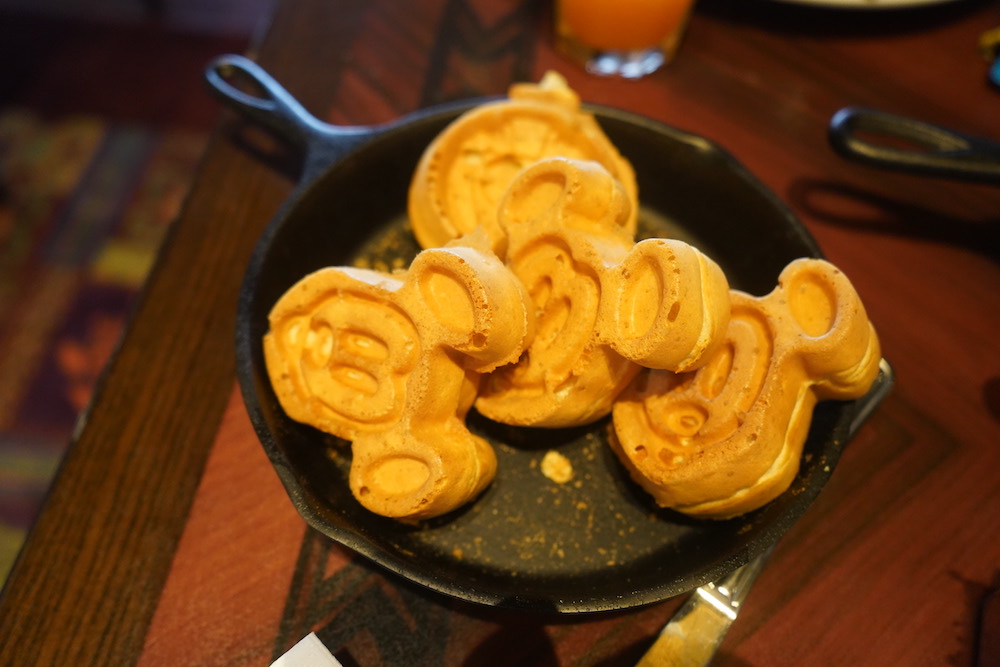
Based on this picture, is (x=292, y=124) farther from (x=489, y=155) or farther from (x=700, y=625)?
(x=700, y=625)

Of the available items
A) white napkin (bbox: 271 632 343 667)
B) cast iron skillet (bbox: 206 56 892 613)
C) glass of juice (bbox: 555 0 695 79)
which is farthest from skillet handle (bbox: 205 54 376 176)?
white napkin (bbox: 271 632 343 667)

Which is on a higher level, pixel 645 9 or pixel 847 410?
pixel 645 9

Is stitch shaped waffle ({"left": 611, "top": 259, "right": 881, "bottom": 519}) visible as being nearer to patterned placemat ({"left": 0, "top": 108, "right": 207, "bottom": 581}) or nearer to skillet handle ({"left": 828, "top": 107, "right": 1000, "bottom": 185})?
skillet handle ({"left": 828, "top": 107, "right": 1000, "bottom": 185})

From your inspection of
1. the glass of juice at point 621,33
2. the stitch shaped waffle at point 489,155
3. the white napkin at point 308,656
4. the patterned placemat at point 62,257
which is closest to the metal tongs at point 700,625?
the white napkin at point 308,656

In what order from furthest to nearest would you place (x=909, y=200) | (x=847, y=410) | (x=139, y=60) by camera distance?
1. (x=139, y=60)
2. (x=909, y=200)
3. (x=847, y=410)

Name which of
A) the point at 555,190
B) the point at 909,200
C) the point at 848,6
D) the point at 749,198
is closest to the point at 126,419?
the point at 555,190

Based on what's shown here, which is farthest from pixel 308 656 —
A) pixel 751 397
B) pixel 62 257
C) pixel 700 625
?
pixel 62 257

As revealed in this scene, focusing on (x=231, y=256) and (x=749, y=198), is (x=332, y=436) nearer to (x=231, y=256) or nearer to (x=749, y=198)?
(x=231, y=256)
